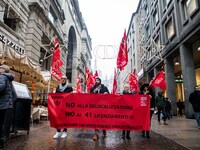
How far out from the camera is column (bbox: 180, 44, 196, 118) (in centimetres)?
1544

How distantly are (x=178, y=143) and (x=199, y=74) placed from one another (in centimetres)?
1908

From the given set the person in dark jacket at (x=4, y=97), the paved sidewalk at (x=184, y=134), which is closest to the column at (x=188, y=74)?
the paved sidewalk at (x=184, y=134)

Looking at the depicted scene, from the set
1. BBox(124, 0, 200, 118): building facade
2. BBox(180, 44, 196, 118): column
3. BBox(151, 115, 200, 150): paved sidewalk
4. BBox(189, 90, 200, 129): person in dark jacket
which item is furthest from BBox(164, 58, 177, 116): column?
BBox(189, 90, 200, 129): person in dark jacket

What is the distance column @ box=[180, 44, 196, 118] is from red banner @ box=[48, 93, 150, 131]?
1054cm

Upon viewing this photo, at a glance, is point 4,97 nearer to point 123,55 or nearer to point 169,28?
point 123,55

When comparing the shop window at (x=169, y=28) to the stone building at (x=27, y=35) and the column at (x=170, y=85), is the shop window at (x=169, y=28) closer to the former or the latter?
the column at (x=170, y=85)

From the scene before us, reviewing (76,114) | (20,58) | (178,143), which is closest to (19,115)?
(76,114)

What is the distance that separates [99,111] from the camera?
6.23 metres

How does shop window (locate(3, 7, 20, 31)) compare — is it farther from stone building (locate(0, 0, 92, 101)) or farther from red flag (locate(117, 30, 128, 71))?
red flag (locate(117, 30, 128, 71))

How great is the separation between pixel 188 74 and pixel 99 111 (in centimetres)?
1212

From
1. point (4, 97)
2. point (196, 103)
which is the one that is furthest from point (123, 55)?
point (4, 97)

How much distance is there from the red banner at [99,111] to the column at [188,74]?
1054 centimetres

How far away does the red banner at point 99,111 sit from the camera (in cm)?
613

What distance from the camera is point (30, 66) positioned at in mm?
10414
